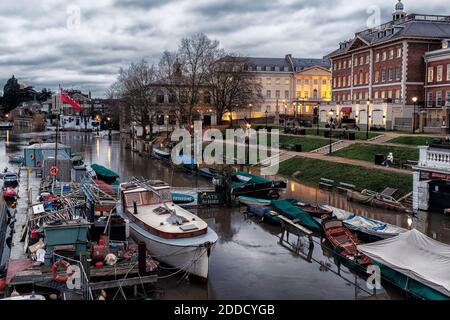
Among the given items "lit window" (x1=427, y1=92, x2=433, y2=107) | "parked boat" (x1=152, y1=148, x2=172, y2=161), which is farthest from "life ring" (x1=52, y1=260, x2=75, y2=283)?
"lit window" (x1=427, y1=92, x2=433, y2=107)

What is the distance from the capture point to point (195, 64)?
8481 centimetres

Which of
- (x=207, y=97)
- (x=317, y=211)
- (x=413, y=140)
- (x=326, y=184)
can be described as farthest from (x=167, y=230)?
→ (x=207, y=97)

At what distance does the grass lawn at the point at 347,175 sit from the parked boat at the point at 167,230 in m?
19.4

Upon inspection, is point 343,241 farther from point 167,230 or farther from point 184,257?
point 167,230

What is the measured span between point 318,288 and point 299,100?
323 feet

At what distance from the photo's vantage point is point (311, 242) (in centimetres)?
2483

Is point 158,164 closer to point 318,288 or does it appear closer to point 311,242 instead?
point 311,242

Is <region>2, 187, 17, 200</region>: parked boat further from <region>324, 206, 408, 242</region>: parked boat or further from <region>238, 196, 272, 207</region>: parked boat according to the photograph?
<region>324, 206, 408, 242</region>: parked boat

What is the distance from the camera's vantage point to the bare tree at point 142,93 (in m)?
90.1

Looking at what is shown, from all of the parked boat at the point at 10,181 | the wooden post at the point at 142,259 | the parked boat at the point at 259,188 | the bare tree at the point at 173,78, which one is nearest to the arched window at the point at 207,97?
the bare tree at the point at 173,78

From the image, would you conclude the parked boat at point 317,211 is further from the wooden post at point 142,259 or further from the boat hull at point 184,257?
the wooden post at point 142,259

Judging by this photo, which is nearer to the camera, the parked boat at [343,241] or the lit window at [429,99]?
the parked boat at [343,241]

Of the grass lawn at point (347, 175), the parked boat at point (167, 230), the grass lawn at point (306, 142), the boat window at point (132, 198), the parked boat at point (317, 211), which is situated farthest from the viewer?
the grass lawn at point (306, 142)

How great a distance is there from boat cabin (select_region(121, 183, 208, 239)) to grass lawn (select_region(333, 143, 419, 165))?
2583cm
